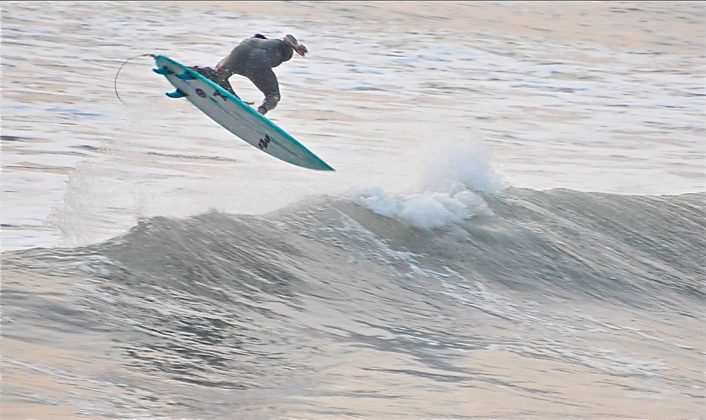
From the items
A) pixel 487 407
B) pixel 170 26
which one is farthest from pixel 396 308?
pixel 170 26

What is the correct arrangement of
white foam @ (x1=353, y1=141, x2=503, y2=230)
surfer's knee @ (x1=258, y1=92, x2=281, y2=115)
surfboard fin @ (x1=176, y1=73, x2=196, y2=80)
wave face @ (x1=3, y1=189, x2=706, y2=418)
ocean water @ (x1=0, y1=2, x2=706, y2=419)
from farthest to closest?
white foam @ (x1=353, y1=141, x2=503, y2=230)
surfer's knee @ (x1=258, y1=92, x2=281, y2=115)
surfboard fin @ (x1=176, y1=73, x2=196, y2=80)
ocean water @ (x1=0, y1=2, x2=706, y2=419)
wave face @ (x1=3, y1=189, x2=706, y2=418)

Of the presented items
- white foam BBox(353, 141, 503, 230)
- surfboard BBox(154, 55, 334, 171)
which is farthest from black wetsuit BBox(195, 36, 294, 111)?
white foam BBox(353, 141, 503, 230)

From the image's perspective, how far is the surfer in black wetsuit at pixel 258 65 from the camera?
30.7 feet

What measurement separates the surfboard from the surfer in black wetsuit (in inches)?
9.1

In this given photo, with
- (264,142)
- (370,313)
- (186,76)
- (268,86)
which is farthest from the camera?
(268,86)

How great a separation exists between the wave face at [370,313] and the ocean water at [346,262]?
2 cm

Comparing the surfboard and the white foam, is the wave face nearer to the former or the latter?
the white foam

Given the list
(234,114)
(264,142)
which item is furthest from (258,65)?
(264,142)

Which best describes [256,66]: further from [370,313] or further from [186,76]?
[370,313]

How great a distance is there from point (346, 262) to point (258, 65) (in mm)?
1884

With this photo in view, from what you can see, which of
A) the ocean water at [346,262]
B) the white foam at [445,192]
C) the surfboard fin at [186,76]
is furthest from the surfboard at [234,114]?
the white foam at [445,192]

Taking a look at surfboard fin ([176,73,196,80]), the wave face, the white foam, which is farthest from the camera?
the white foam

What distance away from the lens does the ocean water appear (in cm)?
602

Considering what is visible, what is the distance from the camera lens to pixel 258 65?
9.40m
